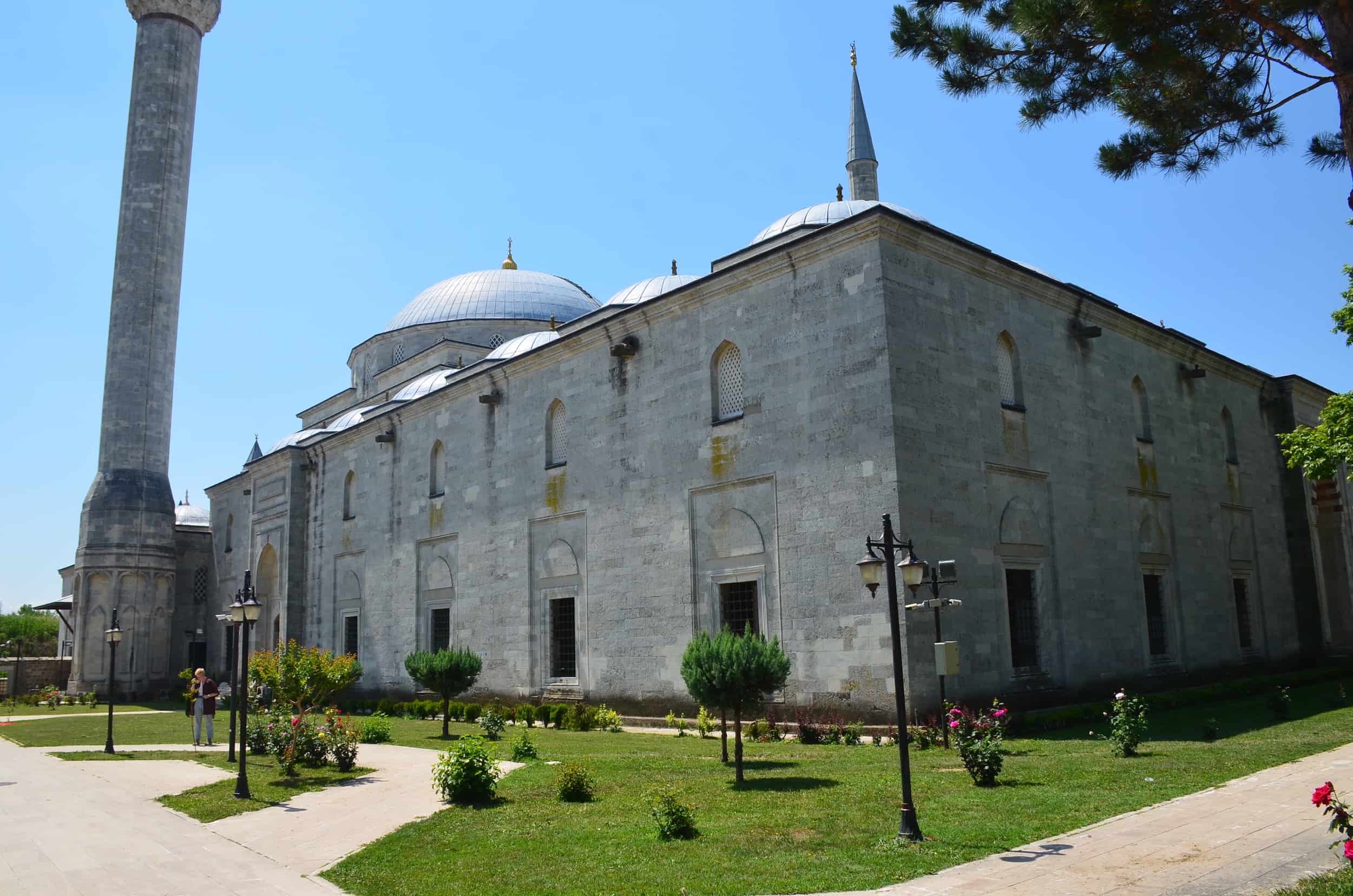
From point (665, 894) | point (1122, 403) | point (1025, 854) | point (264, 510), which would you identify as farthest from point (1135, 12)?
point (264, 510)

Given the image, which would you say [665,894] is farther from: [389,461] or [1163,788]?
[389,461]

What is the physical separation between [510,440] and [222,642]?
19752 millimetres

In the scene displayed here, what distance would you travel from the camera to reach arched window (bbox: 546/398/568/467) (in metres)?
Result: 22.7

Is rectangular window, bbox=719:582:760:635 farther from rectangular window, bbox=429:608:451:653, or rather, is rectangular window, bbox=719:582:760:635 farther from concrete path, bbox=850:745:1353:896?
rectangular window, bbox=429:608:451:653

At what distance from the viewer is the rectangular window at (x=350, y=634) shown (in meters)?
30.0

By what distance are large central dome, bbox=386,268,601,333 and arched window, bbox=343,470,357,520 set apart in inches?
316

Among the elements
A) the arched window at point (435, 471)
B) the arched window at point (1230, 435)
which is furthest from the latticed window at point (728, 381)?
the arched window at point (1230, 435)

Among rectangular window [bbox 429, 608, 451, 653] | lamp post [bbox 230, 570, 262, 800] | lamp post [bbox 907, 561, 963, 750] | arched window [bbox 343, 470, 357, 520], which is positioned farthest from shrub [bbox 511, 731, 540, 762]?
arched window [bbox 343, 470, 357, 520]

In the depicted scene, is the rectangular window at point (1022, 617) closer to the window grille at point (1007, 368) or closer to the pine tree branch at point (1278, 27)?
the window grille at point (1007, 368)

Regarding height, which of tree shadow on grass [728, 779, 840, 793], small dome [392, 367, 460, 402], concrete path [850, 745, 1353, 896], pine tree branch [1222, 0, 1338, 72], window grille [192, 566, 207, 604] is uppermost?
small dome [392, 367, 460, 402]

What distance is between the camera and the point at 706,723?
16688 mm

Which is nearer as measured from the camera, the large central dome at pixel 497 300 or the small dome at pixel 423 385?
the small dome at pixel 423 385

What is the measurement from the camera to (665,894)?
6.75 meters

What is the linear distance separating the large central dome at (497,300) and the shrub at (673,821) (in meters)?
28.9
